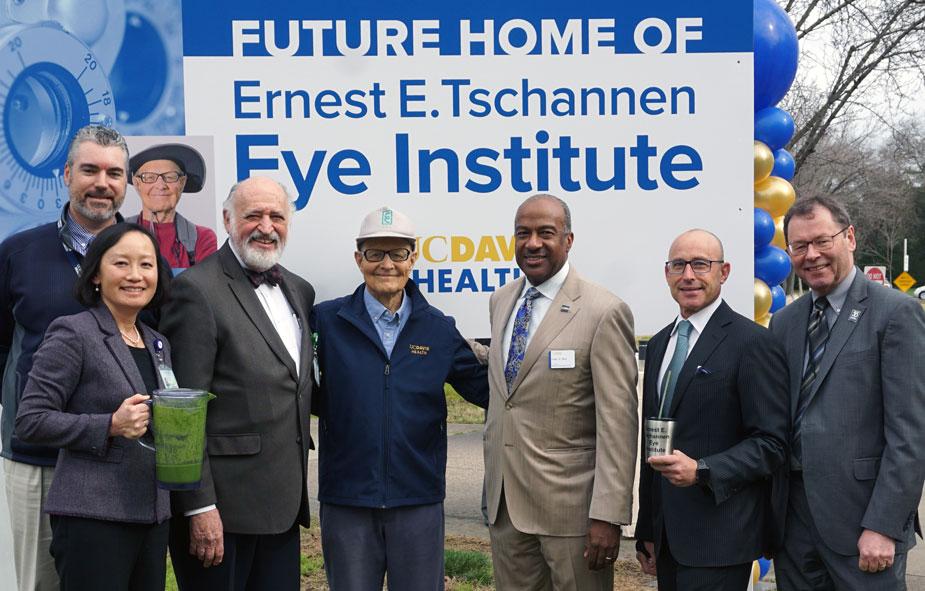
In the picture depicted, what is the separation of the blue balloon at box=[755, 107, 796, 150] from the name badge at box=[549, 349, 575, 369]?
8.40 ft

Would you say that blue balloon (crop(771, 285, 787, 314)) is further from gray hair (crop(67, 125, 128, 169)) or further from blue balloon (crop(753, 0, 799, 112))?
gray hair (crop(67, 125, 128, 169))

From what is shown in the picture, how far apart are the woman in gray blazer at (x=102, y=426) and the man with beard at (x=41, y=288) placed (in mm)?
388

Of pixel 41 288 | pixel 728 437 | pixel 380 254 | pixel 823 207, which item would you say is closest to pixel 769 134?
pixel 823 207

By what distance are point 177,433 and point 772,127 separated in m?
4.04

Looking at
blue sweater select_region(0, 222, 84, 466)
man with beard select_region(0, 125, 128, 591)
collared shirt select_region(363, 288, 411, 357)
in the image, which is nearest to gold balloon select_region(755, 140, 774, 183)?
collared shirt select_region(363, 288, 411, 357)

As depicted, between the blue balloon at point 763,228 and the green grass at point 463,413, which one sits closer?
the blue balloon at point 763,228

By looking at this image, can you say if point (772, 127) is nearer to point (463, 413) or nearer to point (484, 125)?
point (484, 125)

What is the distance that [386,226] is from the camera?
3.90m

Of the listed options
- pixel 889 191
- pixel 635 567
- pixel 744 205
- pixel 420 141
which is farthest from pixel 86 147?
pixel 889 191

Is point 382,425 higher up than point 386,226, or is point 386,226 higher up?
point 386,226

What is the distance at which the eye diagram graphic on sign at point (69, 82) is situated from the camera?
4.67 meters

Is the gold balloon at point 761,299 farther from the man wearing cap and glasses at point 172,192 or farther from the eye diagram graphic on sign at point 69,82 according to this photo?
the eye diagram graphic on sign at point 69,82

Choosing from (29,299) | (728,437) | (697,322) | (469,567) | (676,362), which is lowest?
(469,567)

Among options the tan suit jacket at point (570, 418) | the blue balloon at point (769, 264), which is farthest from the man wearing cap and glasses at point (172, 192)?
the blue balloon at point (769, 264)
